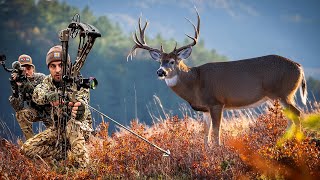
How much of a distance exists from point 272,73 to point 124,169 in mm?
3393

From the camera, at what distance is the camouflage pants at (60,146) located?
673 centimetres

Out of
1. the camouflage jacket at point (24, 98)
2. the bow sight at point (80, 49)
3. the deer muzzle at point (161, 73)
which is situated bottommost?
the camouflage jacket at point (24, 98)

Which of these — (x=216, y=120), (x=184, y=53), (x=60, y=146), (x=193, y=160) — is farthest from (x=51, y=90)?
(x=184, y=53)

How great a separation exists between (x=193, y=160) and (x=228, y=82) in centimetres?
287

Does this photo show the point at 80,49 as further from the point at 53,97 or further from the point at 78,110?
the point at 78,110

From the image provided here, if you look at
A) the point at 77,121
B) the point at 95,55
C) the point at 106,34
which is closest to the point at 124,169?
the point at 77,121

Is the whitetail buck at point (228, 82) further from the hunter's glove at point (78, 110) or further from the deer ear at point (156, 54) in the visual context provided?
the hunter's glove at point (78, 110)

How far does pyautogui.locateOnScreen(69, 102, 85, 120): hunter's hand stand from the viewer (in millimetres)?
6534

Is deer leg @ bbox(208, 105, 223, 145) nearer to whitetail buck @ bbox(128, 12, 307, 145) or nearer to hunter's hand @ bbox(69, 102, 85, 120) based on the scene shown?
whitetail buck @ bbox(128, 12, 307, 145)

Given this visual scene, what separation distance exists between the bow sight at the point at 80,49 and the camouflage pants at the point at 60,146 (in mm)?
649

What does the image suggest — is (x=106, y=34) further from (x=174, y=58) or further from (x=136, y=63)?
(x=174, y=58)

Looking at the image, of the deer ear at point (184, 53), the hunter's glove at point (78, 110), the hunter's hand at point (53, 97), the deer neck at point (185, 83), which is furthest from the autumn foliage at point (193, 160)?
the deer ear at point (184, 53)

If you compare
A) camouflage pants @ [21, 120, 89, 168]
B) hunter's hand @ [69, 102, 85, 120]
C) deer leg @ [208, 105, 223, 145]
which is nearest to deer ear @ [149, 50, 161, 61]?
deer leg @ [208, 105, 223, 145]

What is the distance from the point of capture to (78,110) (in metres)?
6.66
